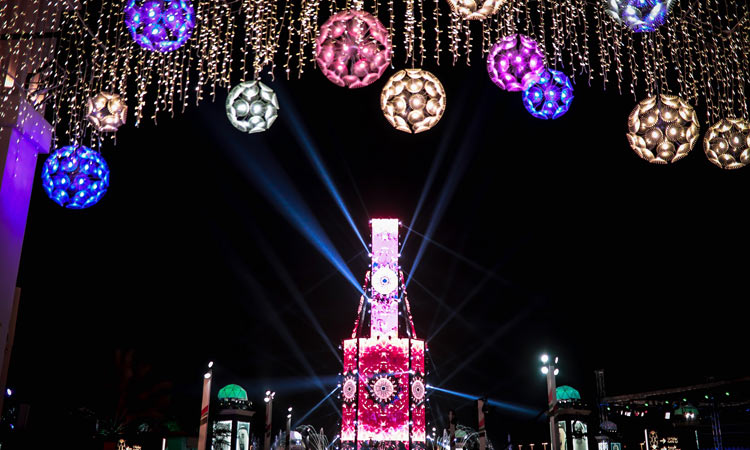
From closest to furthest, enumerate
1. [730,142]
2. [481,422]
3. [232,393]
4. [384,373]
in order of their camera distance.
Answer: [730,142], [481,422], [384,373], [232,393]

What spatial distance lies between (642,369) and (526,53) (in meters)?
20.9

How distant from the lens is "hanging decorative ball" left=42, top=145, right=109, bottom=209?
16.5ft

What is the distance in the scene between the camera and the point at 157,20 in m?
4.42

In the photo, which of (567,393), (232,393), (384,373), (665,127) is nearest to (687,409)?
(567,393)

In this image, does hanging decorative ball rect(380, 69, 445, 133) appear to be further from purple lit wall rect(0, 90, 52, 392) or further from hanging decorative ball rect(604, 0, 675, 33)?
purple lit wall rect(0, 90, 52, 392)

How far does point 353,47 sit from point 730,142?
134 inches

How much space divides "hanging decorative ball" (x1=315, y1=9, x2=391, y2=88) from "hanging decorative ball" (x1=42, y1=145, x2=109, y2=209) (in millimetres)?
1987

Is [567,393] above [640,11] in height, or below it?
below

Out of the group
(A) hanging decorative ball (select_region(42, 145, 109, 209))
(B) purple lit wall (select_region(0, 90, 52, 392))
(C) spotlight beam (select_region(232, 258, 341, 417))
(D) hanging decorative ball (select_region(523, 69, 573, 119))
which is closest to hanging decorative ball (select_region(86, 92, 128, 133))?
(A) hanging decorative ball (select_region(42, 145, 109, 209))

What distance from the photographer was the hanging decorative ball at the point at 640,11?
4.18 metres

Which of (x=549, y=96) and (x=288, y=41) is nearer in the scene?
(x=549, y=96)

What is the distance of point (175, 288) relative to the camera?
23.0m

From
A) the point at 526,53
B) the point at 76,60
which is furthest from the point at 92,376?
the point at 526,53

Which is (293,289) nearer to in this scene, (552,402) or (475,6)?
(552,402)
